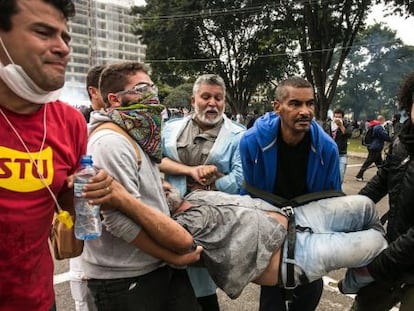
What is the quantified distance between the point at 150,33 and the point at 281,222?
2288cm

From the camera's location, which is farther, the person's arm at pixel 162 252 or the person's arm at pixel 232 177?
the person's arm at pixel 232 177

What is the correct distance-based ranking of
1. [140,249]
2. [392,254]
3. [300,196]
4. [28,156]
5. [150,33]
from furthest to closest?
[150,33] < [300,196] < [392,254] < [140,249] < [28,156]

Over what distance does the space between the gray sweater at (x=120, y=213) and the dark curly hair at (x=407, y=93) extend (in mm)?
1491

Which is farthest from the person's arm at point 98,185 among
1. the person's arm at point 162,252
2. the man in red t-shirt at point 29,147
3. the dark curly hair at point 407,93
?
the dark curly hair at point 407,93

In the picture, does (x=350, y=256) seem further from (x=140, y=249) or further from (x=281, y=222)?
(x=140, y=249)

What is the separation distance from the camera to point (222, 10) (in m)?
21.0

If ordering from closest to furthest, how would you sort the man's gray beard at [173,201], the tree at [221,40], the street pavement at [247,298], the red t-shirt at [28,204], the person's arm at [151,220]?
the red t-shirt at [28,204], the person's arm at [151,220], the man's gray beard at [173,201], the street pavement at [247,298], the tree at [221,40]

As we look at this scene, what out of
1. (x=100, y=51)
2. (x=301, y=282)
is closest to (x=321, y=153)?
(x=301, y=282)

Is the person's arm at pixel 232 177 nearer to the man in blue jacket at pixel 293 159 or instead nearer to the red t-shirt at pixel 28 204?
the man in blue jacket at pixel 293 159

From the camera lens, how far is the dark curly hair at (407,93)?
2234 millimetres

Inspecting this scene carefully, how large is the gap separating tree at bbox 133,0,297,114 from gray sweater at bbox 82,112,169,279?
1903 cm

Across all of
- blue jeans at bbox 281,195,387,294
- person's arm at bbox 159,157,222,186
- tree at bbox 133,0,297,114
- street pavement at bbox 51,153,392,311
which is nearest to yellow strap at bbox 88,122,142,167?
blue jeans at bbox 281,195,387,294

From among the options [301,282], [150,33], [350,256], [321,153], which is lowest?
[301,282]

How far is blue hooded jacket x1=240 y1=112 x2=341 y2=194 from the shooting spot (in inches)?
92.7
